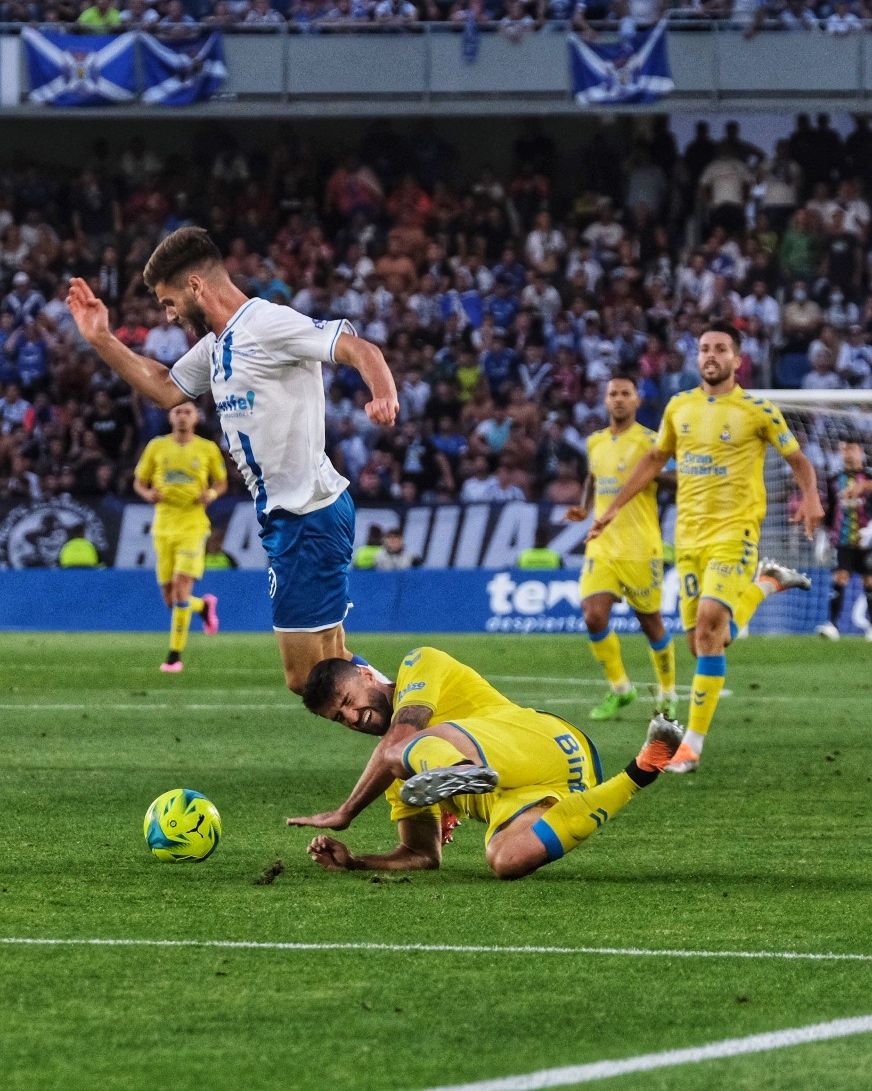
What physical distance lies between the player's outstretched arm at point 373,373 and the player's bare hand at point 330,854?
151 centimetres

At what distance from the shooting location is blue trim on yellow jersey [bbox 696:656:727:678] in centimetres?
1134

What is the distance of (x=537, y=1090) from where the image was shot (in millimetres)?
4180

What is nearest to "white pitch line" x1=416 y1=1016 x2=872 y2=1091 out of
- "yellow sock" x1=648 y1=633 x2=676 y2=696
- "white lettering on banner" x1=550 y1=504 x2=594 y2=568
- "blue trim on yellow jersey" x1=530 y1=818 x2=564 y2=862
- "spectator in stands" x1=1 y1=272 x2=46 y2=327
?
"blue trim on yellow jersey" x1=530 y1=818 x2=564 y2=862

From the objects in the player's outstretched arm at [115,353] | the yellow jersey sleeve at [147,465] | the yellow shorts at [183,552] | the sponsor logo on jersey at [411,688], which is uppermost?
the player's outstretched arm at [115,353]

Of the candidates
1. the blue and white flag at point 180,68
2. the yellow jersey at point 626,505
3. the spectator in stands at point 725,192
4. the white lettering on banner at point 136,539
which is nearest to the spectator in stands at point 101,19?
the blue and white flag at point 180,68

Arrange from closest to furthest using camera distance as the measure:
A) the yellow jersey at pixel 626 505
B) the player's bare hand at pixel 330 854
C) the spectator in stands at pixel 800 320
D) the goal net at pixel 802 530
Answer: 1. the player's bare hand at pixel 330 854
2. the yellow jersey at pixel 626 505
3. the goal net at pixel 802 530
4. the spectator in stands at pixel 800 320

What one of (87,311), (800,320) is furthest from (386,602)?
(87,311)

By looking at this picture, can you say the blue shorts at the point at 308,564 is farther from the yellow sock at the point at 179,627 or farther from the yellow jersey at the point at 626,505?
the yellow sock at the point at 179,627

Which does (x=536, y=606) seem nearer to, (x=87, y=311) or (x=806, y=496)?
(x=806, y=496)

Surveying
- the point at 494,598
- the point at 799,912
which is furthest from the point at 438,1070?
the point at 494,598

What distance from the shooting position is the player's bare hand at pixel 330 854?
7.26 meters

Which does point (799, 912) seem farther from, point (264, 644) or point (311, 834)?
point (264, 644)

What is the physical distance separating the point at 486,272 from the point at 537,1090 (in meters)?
26.0

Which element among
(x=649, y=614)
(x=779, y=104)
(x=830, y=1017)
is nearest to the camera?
(x=830, y=1017)
